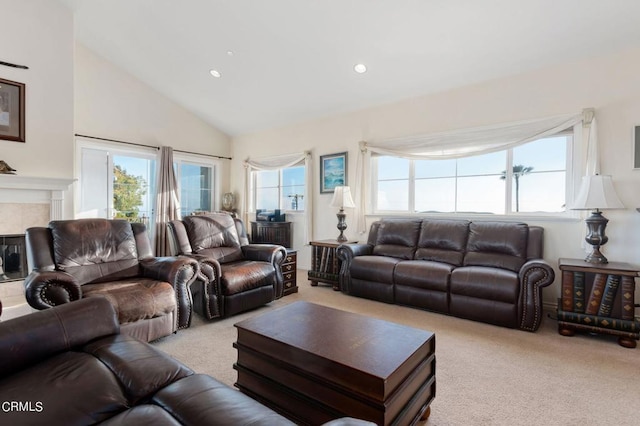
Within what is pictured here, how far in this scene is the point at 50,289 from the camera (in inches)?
86.6

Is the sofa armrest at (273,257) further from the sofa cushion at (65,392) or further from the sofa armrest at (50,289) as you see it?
the sofa cushion at (65,392)

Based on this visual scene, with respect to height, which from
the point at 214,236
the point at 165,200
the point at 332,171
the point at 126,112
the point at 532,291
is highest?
the point at 126,112

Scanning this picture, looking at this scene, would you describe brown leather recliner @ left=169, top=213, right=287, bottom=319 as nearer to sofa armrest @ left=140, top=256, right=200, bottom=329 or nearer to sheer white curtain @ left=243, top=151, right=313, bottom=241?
sofa armrest @ left=140, top=256, right=200, bottom=329

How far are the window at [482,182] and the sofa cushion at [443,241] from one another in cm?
40

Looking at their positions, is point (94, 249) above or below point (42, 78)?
below

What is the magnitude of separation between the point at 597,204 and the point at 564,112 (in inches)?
44.4

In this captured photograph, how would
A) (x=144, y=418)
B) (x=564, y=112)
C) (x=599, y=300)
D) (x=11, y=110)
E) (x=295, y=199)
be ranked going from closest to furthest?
1. (x=144, y=418)
2. (x=599, y=300)
3. (x=564, y=112)
4. (x=11, y=110)
5. (x=295, y=199)

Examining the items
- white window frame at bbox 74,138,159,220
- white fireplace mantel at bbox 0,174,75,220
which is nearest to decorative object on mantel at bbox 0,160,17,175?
white fireplace mantel at bbox 0,174,75,220

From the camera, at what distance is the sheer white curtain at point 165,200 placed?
543 cm

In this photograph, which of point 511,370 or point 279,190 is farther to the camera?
point 279,190

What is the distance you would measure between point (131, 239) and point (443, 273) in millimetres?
3102

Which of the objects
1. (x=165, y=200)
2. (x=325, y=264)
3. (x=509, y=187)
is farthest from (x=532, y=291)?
(x=165, y=200)

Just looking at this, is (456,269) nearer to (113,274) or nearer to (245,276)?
(245,276)

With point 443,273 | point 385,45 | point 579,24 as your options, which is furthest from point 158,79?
point 579,24
